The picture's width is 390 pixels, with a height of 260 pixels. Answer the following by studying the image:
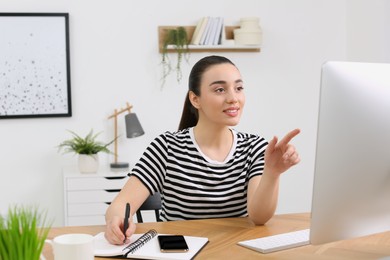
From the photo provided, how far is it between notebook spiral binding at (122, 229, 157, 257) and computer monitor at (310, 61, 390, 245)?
1.60ft

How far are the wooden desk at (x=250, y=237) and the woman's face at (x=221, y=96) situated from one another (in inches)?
13.6

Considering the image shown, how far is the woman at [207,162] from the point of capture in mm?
1933

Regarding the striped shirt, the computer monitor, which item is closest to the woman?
the striped shirt

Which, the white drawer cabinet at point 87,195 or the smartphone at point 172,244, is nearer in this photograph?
the smartphone at point 172,244

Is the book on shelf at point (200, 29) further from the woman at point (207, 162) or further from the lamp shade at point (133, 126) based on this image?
the woman at point (207, 162)

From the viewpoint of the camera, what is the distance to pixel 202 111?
203 cm

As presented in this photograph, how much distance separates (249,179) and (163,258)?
26.1 inches

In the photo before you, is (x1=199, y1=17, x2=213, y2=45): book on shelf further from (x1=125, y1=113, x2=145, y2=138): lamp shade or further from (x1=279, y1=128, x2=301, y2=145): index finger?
(x1=279, y1=128, x2=301, y2=145): index finger

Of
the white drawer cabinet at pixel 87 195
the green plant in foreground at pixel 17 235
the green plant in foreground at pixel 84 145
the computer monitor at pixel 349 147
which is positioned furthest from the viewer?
the green plant in foreground at pixel 84 145

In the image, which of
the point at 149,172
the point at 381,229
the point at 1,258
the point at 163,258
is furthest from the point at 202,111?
the point at 1,258

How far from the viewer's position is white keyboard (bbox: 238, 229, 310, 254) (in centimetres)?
149

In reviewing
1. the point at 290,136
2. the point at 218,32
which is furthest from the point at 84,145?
the point at 290,136

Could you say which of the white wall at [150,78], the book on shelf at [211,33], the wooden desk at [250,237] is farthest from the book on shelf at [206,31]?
the wooden desk at [250,237]

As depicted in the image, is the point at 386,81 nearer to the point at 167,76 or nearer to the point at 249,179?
the point at 249,179
